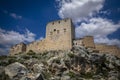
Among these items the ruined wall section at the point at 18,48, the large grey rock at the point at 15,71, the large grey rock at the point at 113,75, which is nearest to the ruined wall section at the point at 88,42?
the large grey rock at the point at 113,75

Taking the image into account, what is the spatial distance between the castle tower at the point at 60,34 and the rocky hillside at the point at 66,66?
3005 millimetres

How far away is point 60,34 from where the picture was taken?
56406 millimetres

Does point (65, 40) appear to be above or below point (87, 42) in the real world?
above

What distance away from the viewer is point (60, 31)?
2231 inches

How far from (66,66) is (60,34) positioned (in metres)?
12.8

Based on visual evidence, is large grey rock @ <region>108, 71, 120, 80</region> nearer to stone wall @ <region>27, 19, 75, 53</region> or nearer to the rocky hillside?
the rocky hillside

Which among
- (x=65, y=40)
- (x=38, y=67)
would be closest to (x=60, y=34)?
(x=65, y=40)

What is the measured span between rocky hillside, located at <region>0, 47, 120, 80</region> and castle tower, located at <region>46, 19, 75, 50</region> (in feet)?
9.86

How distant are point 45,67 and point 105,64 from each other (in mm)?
17024

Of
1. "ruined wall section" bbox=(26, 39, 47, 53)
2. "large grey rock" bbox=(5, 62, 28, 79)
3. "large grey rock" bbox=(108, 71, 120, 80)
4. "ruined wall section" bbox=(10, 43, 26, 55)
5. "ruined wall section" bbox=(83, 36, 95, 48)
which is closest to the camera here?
"large grey rock" bbox=(5, 62, 28, 79)

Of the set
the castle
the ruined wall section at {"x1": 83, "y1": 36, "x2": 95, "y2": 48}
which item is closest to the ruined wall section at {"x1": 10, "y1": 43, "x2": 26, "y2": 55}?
the castle

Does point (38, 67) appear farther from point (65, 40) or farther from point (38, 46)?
point (38, 46)

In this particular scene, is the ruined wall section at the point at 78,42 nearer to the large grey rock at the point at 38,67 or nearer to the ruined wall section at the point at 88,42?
the ruined wall section at the point at 88,42

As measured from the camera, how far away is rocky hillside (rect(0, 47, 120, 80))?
4088cm
